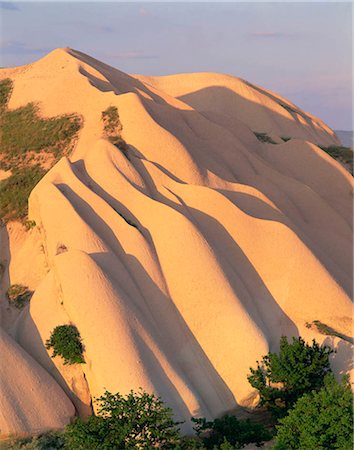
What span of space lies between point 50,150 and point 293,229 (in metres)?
12.2

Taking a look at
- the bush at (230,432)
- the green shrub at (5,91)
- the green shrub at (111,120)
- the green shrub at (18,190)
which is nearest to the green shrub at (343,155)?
the green shrub at (111,120)

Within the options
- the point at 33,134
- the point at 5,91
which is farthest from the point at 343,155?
the point at 5,91

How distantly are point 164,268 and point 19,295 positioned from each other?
19.9ft

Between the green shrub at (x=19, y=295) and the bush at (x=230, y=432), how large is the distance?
869 centimetres

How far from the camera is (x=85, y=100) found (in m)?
32.2

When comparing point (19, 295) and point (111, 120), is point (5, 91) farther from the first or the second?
point (19, 295)

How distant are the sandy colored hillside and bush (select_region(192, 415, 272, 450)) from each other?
28.8 inches

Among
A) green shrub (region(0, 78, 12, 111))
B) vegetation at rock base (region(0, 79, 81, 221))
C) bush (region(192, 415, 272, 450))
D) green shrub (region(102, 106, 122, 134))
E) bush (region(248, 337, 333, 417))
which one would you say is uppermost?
green shrub (region(0, 78, 12, 111))

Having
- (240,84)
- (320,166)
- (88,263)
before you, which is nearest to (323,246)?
(320,166)

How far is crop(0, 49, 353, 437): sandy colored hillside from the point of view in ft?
66.4

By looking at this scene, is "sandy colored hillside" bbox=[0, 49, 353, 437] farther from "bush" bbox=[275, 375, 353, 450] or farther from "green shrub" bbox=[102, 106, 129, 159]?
"bush" bbox=[275, 375, 353, 450]

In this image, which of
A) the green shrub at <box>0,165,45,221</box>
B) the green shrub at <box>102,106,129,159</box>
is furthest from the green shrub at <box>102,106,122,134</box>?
the green shrub at <box>0,165,45,221</box>

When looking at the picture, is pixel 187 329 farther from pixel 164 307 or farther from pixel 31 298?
pixel 31 298

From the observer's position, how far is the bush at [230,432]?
18797 millimetres
